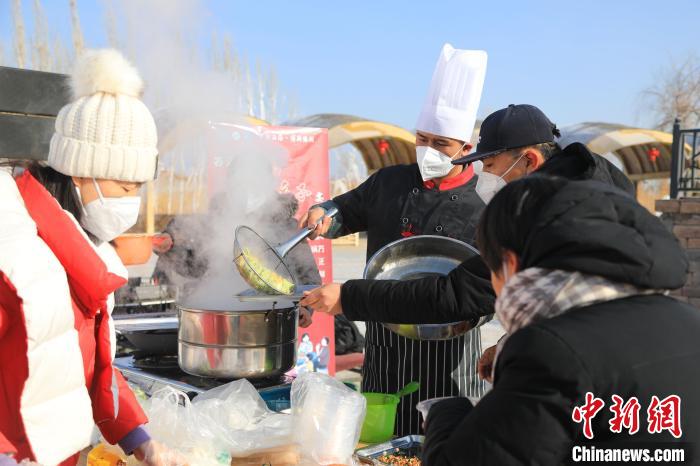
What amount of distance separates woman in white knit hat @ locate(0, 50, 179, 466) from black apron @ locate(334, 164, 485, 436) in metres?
1.22

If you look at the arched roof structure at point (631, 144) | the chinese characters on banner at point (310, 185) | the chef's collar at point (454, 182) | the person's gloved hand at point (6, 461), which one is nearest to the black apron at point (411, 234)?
the chef's collar at point (454, 182)

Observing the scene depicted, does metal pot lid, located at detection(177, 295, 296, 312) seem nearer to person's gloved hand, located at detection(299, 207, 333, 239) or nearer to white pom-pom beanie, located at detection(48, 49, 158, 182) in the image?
person's gloved hand, located at detection(299, 207, 333, 239)

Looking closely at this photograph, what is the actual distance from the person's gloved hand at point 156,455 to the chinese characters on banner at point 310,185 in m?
3.39

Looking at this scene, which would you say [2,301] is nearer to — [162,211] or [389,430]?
[389,430]

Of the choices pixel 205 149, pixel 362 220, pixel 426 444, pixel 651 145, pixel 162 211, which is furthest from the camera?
pixel 651 145

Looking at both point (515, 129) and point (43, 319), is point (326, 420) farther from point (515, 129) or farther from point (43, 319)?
point (515, 129)

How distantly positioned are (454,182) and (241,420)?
1404 mm

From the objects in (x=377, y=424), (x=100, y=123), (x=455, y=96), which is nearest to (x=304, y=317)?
(x=377, y=424)

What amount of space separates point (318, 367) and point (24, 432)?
4.13 m

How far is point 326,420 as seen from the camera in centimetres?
192

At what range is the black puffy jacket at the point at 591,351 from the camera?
1.03m

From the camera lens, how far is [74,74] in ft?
5.36

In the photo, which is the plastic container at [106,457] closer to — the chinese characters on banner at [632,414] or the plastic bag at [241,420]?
the plastic bag at [241,420]

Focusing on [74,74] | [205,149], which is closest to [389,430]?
[74,74]
